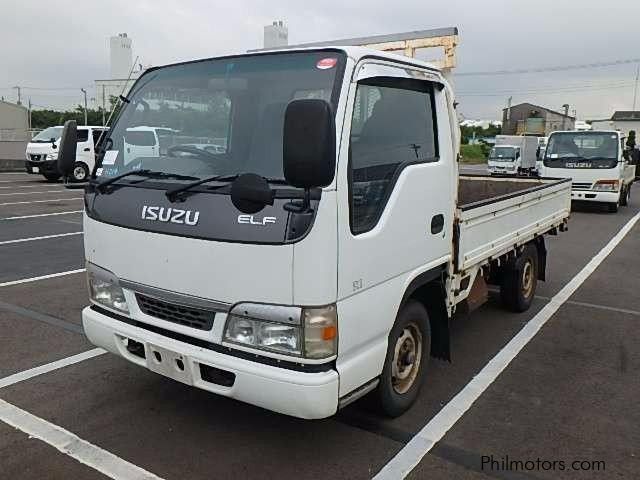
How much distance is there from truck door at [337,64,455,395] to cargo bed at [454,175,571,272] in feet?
1.06

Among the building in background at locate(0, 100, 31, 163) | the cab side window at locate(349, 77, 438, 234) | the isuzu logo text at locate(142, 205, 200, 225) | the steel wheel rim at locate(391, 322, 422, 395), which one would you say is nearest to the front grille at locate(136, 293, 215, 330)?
the isuzu logo text at locate(142, 205, 200, 225)

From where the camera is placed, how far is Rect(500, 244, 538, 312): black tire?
546 cm

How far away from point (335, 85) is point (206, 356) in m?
1.45

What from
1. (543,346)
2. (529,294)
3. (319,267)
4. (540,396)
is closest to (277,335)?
(319,267)

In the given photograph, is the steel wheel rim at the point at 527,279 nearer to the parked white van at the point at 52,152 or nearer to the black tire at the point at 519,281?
the black tire at the point at 519,281

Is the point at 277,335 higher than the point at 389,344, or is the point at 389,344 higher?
the point at 277,335

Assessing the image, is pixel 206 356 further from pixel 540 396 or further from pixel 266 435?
pixel 540 396

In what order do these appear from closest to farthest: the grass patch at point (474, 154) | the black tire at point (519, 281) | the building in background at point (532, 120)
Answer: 1. the black tire at point (519, 281)
2. the grass patch at point (474, 154)
3. the building in background at point (532, 120)

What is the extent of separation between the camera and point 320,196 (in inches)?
99.8

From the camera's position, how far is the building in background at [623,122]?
222 ft

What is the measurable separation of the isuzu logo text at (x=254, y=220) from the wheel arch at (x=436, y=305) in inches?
47.7

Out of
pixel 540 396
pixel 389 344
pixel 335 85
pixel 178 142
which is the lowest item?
pixel 540 396

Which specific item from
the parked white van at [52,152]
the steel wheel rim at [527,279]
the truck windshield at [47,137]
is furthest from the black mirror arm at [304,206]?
the truck windshield at [47,137]

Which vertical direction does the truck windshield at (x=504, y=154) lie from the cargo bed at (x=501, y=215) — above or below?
above
